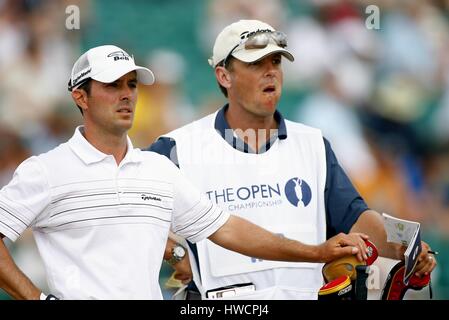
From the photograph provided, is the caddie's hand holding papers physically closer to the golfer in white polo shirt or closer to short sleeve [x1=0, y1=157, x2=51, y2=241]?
the golfer in white polo shirt

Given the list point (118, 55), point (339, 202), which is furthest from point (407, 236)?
point (118, 55)

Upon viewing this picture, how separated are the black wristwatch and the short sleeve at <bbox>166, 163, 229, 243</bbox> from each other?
2.76 feet

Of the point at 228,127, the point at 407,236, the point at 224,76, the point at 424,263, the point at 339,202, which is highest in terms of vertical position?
the point at 224,76

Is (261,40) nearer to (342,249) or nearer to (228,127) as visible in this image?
(228,127)

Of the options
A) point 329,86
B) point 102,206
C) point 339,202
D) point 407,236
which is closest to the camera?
point 102,206

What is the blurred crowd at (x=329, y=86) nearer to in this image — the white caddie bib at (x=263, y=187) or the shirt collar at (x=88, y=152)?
the white caddie bib at (x=263, y=187)

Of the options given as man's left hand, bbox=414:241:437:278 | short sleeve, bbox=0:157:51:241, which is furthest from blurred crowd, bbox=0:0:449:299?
short sleeve, bbox=0:157:51:241

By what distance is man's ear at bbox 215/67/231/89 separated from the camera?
6.04 meters

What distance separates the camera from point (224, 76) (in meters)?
6.06

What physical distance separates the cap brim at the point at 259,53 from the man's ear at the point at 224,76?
173 mm

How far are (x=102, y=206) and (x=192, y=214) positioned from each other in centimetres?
52

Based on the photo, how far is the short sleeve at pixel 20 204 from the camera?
4508 millimetres

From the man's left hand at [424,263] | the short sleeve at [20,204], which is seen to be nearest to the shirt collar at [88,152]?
the short sleeve at [20,204]

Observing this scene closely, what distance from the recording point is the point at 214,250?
5711 millimetres
